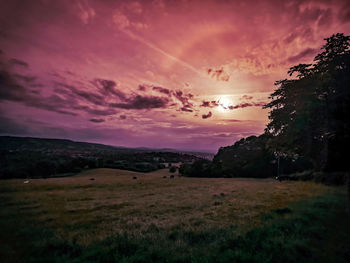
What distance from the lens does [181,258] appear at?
19.5ft

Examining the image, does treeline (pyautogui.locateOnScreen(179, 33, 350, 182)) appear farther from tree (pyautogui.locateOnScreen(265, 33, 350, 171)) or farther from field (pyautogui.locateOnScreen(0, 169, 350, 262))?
field (pyautogui.locateOnScreen(0, 169, 350, 262))

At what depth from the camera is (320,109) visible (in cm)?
2067

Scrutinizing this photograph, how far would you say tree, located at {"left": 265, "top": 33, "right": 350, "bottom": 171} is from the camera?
20.0m

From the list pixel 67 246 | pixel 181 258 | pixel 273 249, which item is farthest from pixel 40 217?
pixel 273 249

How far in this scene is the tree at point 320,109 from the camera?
65.5 ft

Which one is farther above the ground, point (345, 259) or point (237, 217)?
point (345, 259)

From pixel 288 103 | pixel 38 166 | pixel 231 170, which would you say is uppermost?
pixel 288 103

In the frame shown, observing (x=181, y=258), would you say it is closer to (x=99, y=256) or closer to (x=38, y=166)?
(x=99, y=256)

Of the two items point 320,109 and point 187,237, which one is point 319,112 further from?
point 187,237

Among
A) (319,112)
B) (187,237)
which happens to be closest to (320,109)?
(319,112)

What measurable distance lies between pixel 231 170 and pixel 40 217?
61.5 meters

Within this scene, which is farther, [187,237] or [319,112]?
[319,112]

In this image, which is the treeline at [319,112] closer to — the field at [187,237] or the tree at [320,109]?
the tree at [320,109]

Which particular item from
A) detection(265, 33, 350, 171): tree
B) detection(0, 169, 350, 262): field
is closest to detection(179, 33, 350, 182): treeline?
detection(265, 33, 350, 171): tree
